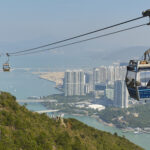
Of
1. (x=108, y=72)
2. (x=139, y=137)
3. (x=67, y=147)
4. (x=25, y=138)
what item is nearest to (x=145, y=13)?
(x=25, y=138)

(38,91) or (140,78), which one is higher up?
(140,78)

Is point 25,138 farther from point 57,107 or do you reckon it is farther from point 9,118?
point 57,107

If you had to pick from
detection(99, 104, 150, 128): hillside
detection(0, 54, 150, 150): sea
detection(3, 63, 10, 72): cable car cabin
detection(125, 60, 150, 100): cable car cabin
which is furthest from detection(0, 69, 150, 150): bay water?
detection(125, 60, 150, 100): cable car cabin

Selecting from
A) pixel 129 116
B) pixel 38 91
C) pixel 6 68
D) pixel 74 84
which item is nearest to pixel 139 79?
pixel 6 68

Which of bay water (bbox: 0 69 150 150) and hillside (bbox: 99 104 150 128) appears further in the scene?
hillside (bbox: 99 104 150 128)

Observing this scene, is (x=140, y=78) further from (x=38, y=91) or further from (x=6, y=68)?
Answer: (x=38, y=91)

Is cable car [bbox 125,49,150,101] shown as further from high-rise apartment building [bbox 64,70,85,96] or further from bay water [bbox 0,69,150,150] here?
high-rise apartment building [bbox 64,70,85,96]

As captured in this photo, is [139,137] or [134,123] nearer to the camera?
[139,137]
